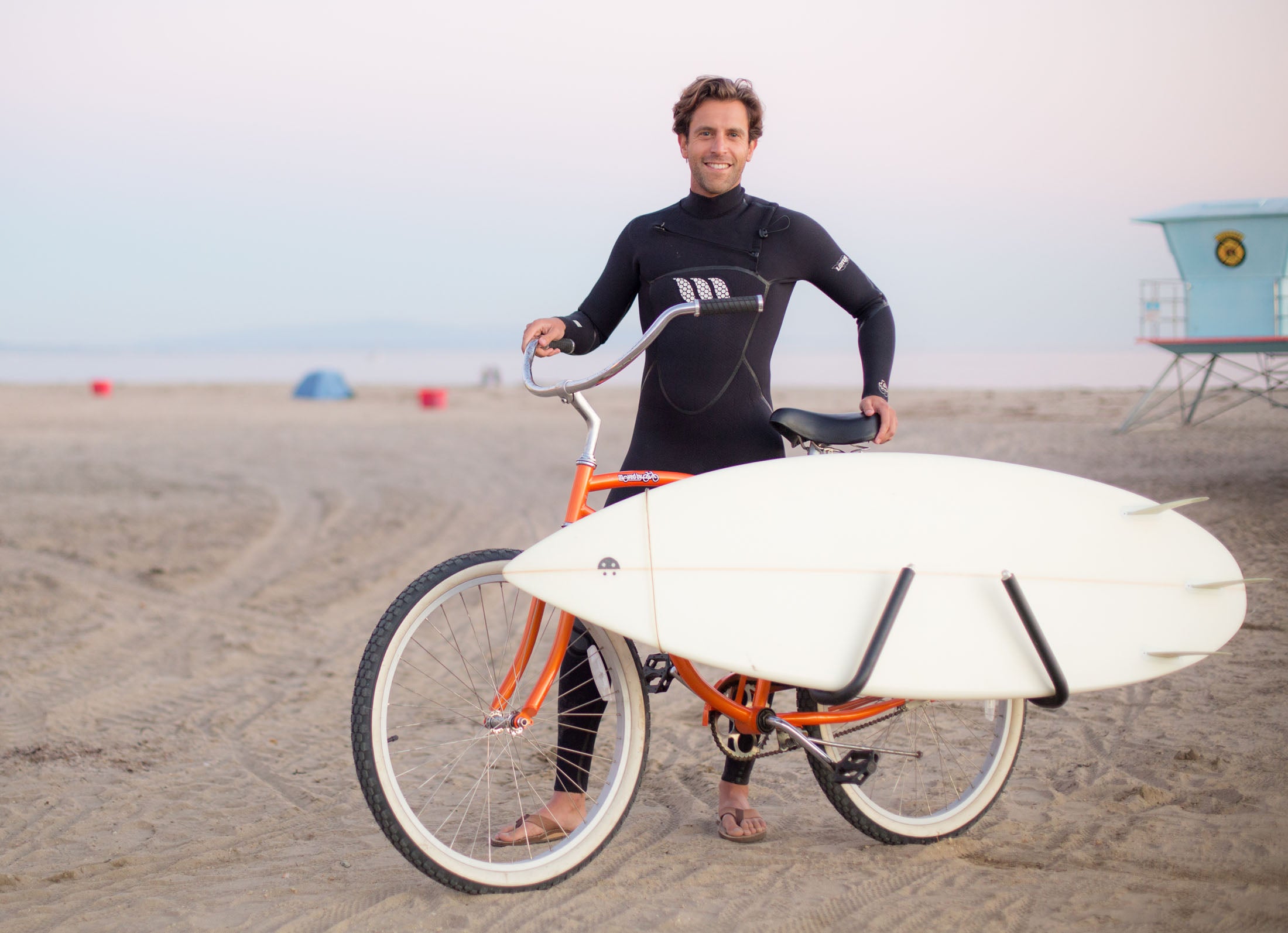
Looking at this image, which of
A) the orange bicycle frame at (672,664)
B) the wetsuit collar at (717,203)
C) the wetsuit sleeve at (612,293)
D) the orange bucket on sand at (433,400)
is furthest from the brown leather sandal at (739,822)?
the orange bucket on sand at (433,400)

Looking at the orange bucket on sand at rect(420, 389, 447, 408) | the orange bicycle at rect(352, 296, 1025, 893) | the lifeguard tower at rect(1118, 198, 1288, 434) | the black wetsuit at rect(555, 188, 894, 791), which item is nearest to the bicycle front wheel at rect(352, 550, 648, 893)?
the orange bicycle at rect(352, 296, 1025, 893)

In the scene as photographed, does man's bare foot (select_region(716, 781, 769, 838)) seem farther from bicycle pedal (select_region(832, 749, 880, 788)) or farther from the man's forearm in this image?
the man's forearm

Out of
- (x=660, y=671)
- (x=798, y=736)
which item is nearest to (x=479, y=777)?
(x=660, y=671)

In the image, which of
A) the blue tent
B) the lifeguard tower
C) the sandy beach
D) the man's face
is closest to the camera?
the sandy beach

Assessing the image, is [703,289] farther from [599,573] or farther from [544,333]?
[599,573]

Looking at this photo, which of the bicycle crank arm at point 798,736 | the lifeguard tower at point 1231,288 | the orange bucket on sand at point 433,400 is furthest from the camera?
the orange bucket on sand at point 433,400

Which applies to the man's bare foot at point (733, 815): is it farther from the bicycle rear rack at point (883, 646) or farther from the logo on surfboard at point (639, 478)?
the logo on surfboard at point (639, 478)

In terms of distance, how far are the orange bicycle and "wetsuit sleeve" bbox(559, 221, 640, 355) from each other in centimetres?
31

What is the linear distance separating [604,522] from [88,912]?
4.93 ft

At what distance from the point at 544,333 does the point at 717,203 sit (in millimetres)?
607

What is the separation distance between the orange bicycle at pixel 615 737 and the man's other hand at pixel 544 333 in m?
0.05

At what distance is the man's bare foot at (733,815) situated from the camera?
3000mm

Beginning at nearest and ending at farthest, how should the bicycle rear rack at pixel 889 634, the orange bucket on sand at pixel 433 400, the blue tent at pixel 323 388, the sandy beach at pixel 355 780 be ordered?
the bicycle rear rack at pixel 889 634 < the sandy beach at pixel 355 780 < the orange bucket on sand at pixel 433 400 < the blue tent at pixel 323 388

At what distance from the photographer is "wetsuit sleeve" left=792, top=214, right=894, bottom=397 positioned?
304 centimetres
